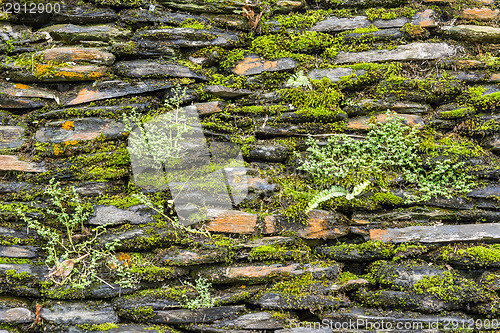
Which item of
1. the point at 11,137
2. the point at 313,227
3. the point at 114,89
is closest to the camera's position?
the point at 313,227

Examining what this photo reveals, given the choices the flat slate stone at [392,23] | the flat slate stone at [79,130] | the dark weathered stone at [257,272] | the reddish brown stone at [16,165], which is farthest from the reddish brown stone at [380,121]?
the reddish brown stone at [16,165]

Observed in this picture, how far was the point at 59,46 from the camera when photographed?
14.4 feet

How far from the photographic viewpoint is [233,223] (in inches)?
153

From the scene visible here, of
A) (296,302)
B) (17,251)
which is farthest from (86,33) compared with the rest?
(296,302)

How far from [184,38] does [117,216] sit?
2623 mm

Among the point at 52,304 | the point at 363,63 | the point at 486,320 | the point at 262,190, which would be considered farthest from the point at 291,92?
the point at 52,304

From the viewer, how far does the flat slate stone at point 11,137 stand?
4.00 m

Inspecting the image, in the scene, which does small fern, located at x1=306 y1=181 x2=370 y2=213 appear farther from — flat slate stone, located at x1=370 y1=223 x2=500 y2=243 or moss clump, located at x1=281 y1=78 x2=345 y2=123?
moss clump, located at x1=281 y1=78 x2=345 y2=123

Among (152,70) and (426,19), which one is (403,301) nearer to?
(426,19)

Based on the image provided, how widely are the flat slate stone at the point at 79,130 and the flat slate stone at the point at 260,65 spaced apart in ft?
6.06

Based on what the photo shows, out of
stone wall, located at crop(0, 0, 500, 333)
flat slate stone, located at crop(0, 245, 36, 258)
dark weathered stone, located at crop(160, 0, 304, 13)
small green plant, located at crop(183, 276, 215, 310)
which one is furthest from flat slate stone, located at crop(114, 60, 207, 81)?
small green plant, located at crop(183, 276, 215, 310)

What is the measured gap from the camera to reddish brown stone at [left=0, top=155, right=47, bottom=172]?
3881 millimetres

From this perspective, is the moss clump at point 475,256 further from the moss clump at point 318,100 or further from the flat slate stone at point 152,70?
the flat slate stone at point 152,70

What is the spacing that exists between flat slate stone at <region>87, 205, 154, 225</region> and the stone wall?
0.02m
